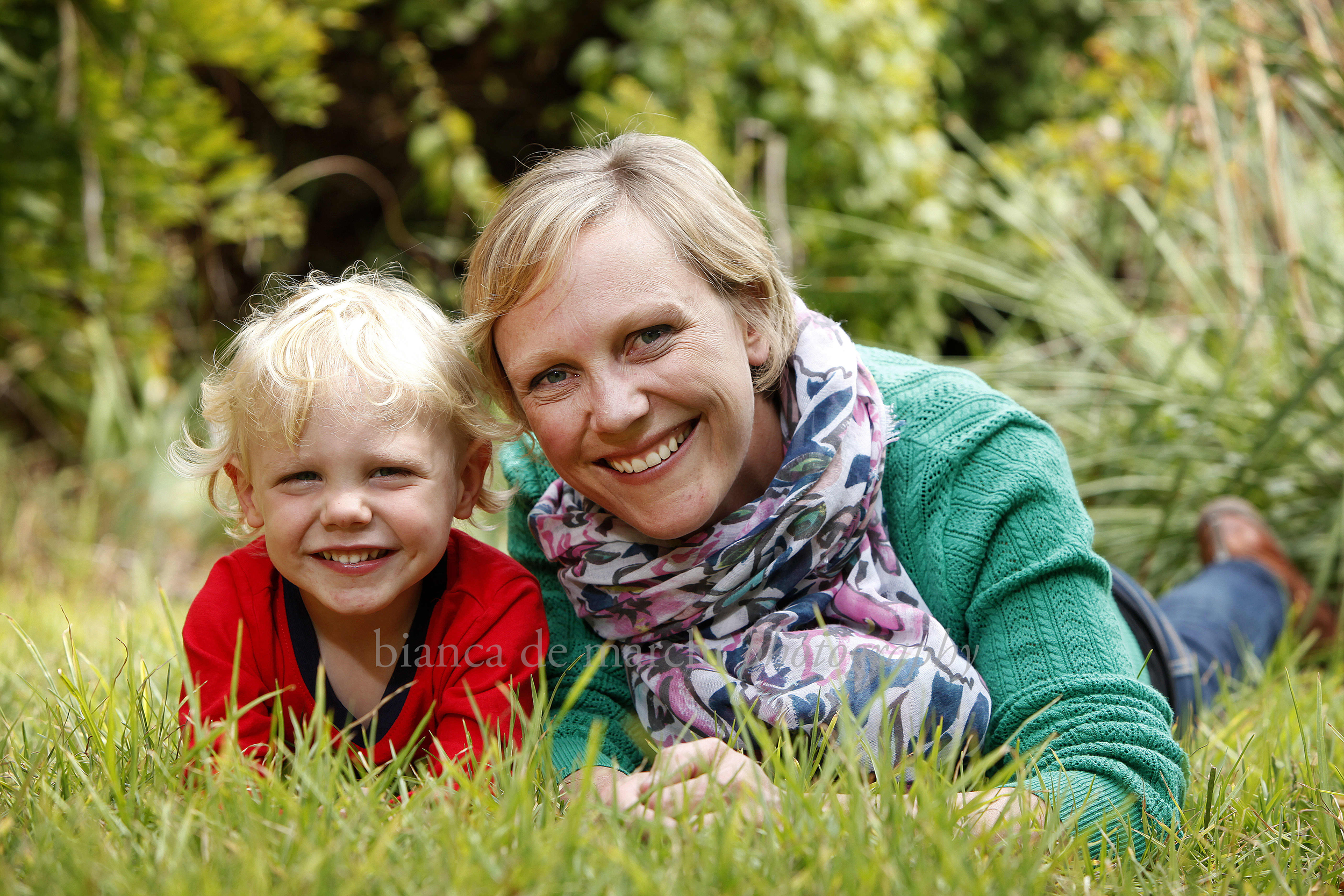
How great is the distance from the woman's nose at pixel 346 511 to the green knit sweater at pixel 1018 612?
1.32 ft

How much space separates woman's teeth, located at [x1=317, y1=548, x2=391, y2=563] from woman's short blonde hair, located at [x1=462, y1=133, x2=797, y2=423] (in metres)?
0.33

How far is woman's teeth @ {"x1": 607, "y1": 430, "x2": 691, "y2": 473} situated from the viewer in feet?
5.51

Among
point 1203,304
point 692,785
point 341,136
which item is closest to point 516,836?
point 692,785

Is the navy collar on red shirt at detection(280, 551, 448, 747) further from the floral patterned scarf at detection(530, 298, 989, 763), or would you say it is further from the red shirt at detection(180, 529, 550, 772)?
the floral patterned scarf at detection(530, 298, 989, 763)

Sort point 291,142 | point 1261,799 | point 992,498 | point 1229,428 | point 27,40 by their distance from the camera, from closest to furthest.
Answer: point 1261,799 → point 992,498 → point 1229,428 → point 27,40 → point 291,142

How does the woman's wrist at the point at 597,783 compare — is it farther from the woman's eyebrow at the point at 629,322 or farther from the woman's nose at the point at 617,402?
the woman's eyebrow at the point at 629,322

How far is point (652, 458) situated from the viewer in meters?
1.68

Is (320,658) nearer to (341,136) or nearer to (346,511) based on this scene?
(346,511)

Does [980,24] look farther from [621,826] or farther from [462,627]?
[621,826]

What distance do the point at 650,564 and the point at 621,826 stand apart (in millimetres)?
537

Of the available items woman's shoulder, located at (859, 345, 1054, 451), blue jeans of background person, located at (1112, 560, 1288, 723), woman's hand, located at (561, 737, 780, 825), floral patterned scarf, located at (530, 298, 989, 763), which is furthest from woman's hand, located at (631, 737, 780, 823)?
blue jeans of background person, located at (1112, 560, 1288, 723)

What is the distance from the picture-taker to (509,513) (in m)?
2.18

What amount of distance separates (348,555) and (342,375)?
29cm

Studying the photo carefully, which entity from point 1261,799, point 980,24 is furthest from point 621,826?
point 980,24
